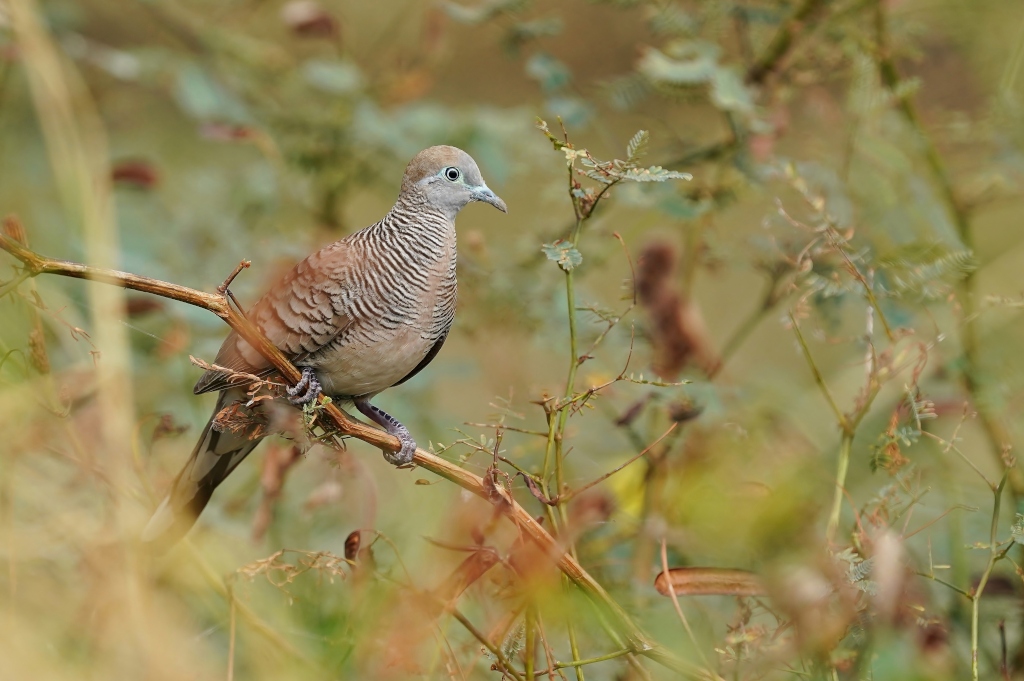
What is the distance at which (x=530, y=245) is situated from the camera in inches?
88.0

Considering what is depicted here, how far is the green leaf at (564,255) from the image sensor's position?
1.05 metres

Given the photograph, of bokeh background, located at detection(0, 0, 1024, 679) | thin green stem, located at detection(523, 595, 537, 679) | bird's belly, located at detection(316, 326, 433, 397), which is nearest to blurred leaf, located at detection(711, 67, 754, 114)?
bokeh background, located at detection(0, 0, 1024, 679)

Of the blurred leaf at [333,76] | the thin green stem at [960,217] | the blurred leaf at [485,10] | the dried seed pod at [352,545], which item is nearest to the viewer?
the dried seed pod at [352,545]

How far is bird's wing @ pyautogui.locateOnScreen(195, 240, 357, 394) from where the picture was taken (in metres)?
1.47

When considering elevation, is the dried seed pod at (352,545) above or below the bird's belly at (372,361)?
below

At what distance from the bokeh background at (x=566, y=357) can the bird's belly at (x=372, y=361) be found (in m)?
0.11

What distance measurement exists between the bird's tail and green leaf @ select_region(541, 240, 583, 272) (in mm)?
587

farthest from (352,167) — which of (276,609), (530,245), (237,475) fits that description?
(276,609)

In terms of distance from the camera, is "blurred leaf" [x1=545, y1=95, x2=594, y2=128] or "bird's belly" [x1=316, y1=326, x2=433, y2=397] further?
"blurred leaf" [x1=545, y1=95, x2=594, y2=128]

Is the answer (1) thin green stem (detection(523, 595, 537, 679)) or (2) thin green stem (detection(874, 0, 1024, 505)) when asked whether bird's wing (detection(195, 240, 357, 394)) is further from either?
(2) thin green stem (detection(874, 0, 1024, 505))

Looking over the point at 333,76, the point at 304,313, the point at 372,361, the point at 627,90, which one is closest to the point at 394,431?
the point at 372,361

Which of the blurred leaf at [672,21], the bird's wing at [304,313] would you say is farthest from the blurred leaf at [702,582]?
the blurred leaf at [672,21]

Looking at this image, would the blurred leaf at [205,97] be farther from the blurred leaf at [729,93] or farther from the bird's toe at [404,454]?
the bird's toe at [404,454]

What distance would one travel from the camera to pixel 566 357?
93.2 inches
